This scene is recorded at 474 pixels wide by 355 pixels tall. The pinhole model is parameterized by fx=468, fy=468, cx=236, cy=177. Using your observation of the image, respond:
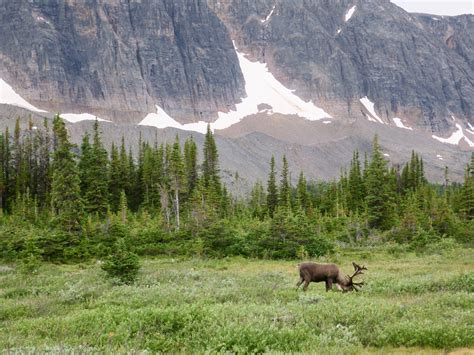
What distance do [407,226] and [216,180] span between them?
43.5 meters

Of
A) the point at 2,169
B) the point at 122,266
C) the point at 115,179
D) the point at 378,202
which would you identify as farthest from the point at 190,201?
the point at 122,266

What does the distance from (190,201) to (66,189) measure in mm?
24935

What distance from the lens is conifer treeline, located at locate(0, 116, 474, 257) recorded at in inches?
1698

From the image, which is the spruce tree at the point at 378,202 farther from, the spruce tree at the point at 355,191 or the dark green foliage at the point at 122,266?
the dark green foliage at the point at 122,266

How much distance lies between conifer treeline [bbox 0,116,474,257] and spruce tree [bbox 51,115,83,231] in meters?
0.09

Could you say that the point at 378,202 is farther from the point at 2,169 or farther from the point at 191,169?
the point at 2,169

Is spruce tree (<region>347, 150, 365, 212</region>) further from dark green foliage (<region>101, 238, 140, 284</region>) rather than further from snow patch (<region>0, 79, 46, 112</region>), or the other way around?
snow patch (<region>0, 79, 46, 112</region>)

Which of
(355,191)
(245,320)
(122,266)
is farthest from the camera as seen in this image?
(355,191)

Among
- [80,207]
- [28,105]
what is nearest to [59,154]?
[80,207]

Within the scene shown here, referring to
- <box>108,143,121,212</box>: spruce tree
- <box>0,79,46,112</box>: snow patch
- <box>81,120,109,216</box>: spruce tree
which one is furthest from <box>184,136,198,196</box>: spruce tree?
<box>0,79,46,112</box>: snow patch

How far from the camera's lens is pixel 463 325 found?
11836mm

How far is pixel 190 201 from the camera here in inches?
2689

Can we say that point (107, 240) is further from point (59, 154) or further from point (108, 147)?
point (108, 147)

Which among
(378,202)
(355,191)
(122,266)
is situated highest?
(122,266)
